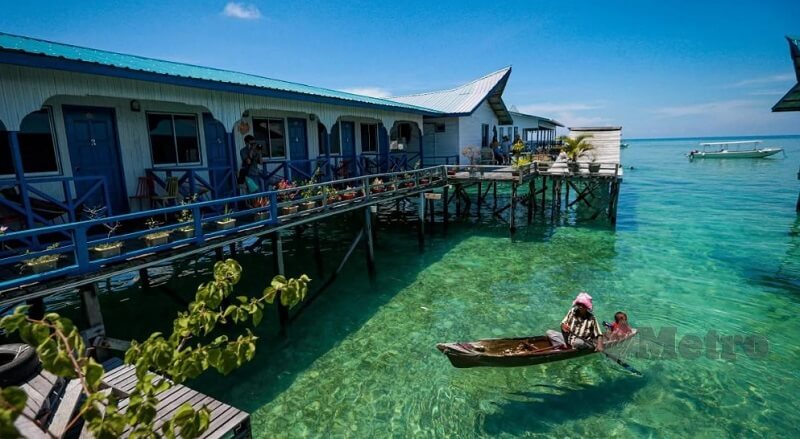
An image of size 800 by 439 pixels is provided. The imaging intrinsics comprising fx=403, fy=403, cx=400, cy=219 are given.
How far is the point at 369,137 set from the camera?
2038 centimetres

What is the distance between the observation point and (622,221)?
2398cm

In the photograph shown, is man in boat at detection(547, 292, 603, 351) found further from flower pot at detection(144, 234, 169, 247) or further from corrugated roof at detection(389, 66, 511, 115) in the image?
corrugated roof at detection(389, 66, 511, 115)

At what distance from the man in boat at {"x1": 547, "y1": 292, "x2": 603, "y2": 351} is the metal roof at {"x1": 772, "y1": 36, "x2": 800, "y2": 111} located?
1673cm

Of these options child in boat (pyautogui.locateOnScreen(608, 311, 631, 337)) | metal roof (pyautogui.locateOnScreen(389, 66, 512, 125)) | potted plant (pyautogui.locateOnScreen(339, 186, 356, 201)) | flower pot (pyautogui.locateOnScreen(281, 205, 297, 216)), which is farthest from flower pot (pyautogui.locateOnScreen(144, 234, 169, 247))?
metal roof (pyautogui.locateOnScreen(389, 66, 512, 125))

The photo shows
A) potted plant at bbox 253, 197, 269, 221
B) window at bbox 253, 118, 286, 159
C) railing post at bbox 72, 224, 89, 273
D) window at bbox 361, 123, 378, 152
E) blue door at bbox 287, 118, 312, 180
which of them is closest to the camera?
railing post at bbox 72, 224, 89, 273

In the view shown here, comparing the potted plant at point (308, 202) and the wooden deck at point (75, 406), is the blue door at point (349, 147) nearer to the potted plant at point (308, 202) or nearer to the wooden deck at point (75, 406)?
the potted plant at point (308, 202)

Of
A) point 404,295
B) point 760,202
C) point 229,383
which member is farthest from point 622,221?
point 229,383

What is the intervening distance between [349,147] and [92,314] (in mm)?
13471

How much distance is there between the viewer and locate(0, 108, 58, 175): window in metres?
8.53

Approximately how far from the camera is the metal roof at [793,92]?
16.3 m

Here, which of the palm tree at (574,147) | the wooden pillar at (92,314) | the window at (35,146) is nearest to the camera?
the wooden pillar at (92,314)

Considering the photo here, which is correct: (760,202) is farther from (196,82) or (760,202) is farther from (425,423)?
(196,82)

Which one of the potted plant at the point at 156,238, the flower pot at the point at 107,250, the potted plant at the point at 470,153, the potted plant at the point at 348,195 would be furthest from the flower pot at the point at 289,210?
the potted plant at the point at 470,153

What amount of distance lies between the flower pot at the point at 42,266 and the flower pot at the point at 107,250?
596 mm
